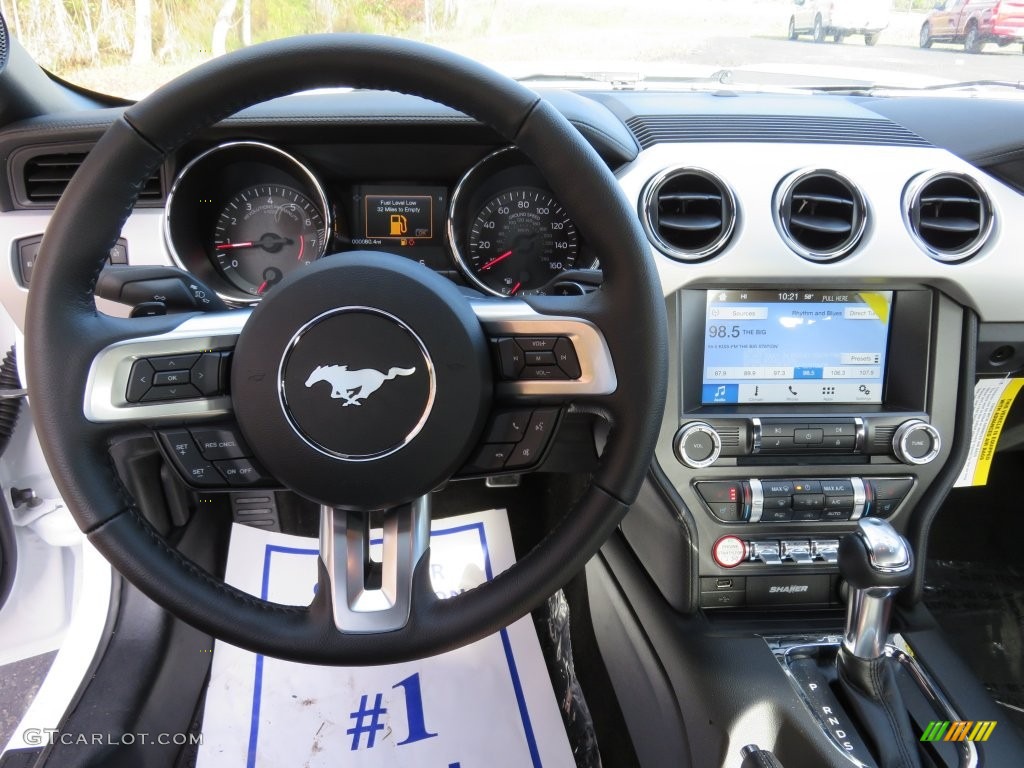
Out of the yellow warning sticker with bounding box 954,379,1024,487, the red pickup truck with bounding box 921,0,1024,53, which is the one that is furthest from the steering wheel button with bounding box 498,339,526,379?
the red pickup truck with bounding box 921,0,1024,53

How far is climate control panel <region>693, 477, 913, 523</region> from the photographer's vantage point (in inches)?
50.8

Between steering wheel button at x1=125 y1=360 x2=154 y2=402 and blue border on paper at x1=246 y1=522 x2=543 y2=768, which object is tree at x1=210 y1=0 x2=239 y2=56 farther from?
blue border on paper at x1=246 y1=522 x2=543 y2=768

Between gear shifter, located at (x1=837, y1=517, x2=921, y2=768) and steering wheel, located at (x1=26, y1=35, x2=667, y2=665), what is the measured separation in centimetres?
37

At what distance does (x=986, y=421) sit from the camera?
4.93 feet

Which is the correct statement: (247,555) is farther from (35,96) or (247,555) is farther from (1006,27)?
(1006,27)

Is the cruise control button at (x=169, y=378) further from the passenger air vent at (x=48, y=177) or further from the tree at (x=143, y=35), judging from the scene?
the tree at (x=143, y=35)

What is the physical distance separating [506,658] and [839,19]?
1.43m

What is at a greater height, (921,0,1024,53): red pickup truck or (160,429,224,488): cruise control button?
(921,0,1024,53): red pickup truck

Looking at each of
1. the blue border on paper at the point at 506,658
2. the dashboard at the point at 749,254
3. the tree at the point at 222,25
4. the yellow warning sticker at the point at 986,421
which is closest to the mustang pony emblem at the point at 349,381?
the dashboard at the point at 749,254

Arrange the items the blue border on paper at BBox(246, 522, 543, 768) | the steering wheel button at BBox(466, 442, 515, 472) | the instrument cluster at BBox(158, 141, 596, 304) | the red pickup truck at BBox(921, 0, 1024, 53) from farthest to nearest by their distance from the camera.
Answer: the red pickup truck at BBox(921, 0, 1024, 53) → the blue border on paper at BBox(246, 522, 543, 768) → the instrument cluster at BBox(158, 141, 596, 304) → the steering wheel button at BBox(466, 442, 515, 472)

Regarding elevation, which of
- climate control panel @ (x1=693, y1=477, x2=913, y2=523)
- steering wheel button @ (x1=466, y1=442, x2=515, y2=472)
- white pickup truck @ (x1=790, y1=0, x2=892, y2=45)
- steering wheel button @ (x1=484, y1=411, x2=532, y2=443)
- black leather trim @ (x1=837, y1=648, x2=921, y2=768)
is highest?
white pickup truck @ (x1=790, y1=0, x2=892, y2=45)

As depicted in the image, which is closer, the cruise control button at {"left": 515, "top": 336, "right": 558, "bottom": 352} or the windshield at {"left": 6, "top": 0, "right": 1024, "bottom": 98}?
the cruise control button at {"left": 515, "top": 336, "right": 558, "bottom": 352}

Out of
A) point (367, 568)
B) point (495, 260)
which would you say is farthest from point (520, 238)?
point (367, 568)

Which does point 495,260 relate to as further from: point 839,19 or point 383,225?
point 839,19
